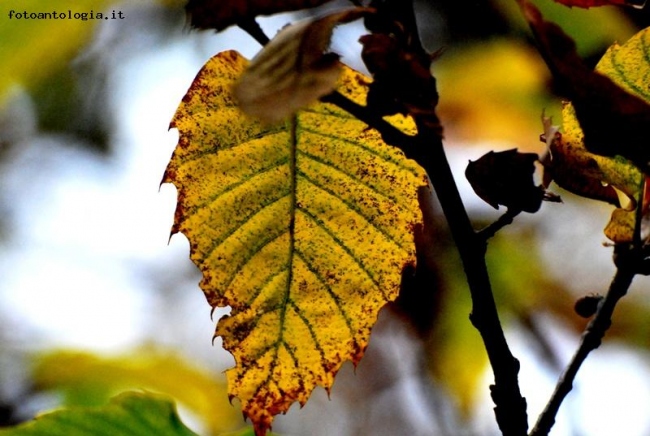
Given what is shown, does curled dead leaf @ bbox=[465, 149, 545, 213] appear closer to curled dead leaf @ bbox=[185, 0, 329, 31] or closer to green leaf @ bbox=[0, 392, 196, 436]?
curled dead leaf @ bbox=[185, 0, 329, 31]

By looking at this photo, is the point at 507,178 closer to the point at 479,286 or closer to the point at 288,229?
the point at 479,286

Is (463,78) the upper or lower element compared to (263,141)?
lower

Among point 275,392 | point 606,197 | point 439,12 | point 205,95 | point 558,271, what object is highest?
point 205,95

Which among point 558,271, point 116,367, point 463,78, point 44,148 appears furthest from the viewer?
point 44,148

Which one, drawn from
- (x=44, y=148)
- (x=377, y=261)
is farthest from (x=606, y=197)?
(x=44, y=148)

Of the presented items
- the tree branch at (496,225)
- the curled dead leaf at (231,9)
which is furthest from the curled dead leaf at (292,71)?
the tree branch at (496,225)

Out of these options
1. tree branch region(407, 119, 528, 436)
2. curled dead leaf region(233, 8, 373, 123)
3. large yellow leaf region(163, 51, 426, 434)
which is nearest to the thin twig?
tree branch region(407, 119, 528, 436)

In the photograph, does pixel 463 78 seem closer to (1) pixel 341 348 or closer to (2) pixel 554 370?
(2) pixel 554 370

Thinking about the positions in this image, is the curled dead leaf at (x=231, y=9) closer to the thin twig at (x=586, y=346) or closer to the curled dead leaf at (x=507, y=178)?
the curled dead leaf at (x=507, y=178)
